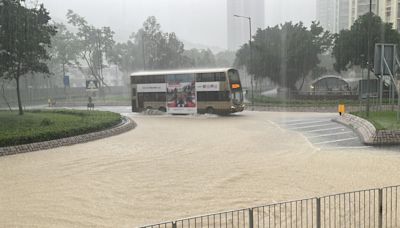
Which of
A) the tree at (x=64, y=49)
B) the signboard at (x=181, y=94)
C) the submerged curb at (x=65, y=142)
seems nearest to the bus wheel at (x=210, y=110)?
the signboard at (x=181, y=94)

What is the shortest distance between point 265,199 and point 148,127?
14355 mm

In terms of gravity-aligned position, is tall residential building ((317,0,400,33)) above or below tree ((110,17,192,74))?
above

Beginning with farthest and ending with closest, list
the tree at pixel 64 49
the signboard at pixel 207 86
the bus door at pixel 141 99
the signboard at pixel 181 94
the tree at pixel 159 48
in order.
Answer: the tree at pixel 64 49 < the tree at pixel 159 48 < the bus door at pixel 141 99 < the signboard at pixel 181 94 < the signboard at pixel 207 86

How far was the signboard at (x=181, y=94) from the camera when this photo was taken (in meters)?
27.9

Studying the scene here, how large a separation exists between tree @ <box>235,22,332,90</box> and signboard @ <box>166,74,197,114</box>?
1551 cm

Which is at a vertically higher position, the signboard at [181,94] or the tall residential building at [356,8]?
the tall residential building at [356,8]

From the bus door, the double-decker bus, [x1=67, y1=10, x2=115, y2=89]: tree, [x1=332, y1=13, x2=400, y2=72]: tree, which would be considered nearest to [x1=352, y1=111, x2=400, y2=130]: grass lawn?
the double-decker bus

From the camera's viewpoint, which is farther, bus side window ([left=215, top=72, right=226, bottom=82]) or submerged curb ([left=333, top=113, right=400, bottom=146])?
bus side window ([left=215, top=72, right=226, bottom=82])

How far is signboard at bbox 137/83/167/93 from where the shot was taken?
2938 cm

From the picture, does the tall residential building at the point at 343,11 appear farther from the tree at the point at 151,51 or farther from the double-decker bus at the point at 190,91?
the double-decker bus at the point at 190,91

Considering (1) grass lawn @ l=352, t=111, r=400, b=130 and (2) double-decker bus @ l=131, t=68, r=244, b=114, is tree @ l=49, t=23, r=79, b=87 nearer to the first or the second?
(2) double-decker bus @ l=131, t=68, r=244, b=114

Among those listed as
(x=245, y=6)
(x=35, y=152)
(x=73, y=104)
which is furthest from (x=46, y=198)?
(x=73, y=104)

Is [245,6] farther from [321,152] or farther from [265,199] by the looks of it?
[265,199]

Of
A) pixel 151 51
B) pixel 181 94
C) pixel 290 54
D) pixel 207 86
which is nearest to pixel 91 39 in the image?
pixel 151 51
